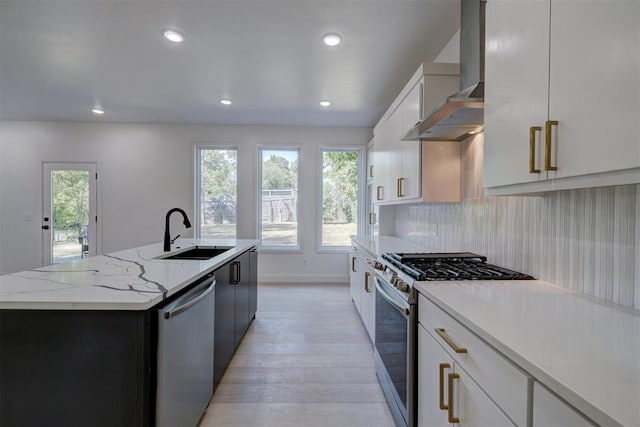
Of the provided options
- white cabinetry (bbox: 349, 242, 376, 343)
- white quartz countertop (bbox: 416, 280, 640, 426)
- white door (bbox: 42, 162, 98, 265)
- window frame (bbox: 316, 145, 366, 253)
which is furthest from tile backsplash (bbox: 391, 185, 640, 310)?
white door (bbox: 42, 162, 98, 265)

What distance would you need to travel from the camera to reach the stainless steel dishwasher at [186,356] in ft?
4.12

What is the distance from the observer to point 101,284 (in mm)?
1397

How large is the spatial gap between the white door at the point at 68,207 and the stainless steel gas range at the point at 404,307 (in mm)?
5320

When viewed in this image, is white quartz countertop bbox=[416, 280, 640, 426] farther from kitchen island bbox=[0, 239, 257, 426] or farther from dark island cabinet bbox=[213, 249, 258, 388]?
dark island cabinet bbox=[213, 249, 258, 388]

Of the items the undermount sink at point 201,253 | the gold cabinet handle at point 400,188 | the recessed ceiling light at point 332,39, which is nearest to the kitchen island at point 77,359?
the undermount sink at point 201,253

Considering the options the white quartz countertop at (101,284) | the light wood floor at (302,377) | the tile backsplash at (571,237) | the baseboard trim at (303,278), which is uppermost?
the tile backsplash at (571,237)

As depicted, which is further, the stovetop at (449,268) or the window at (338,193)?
the window at (338,193)

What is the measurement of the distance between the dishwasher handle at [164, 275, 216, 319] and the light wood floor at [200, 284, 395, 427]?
0.83m

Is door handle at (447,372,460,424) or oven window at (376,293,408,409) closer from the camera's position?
door handle at (447,372,460,424)

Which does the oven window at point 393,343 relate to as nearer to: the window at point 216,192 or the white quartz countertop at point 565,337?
the white quartz countertop at point 565,337

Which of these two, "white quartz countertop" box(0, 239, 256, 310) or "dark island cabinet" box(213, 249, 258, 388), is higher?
"white quartz countertop" box(0, 239, 256, 310)

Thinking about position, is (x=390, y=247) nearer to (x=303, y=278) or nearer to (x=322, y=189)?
(x=322, y=189)

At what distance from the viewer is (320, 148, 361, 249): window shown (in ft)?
17.0

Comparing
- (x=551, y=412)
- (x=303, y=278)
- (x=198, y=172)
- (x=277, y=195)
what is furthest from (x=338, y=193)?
(x=551, y=412)
